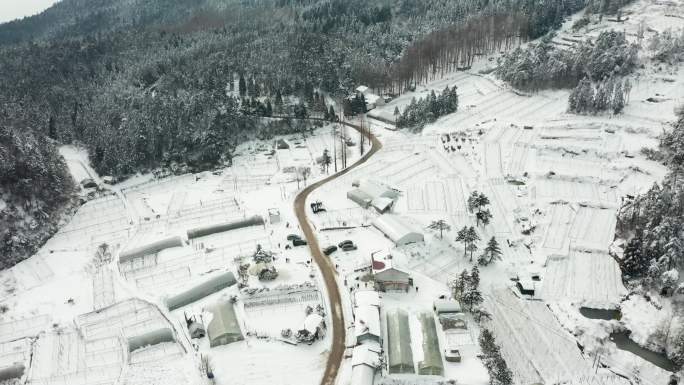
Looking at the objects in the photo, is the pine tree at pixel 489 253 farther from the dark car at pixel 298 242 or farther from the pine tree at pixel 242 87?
the pine tree at pixel 242 87

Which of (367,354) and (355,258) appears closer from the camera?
(367,354)

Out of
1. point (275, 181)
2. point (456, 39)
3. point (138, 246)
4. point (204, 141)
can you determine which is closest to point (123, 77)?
point (204, 141)

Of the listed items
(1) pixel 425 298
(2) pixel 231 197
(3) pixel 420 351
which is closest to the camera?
(3) pixel 420 351

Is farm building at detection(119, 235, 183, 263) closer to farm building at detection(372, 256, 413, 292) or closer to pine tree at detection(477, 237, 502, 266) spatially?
farm building at detection(372, 256, 413, 292)

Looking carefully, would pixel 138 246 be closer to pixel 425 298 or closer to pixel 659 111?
pixel 425 298

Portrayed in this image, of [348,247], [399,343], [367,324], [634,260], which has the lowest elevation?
[634,260]

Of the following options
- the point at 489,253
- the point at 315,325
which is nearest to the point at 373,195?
the point at 489,253

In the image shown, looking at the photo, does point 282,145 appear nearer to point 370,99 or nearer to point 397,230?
point 370,99
